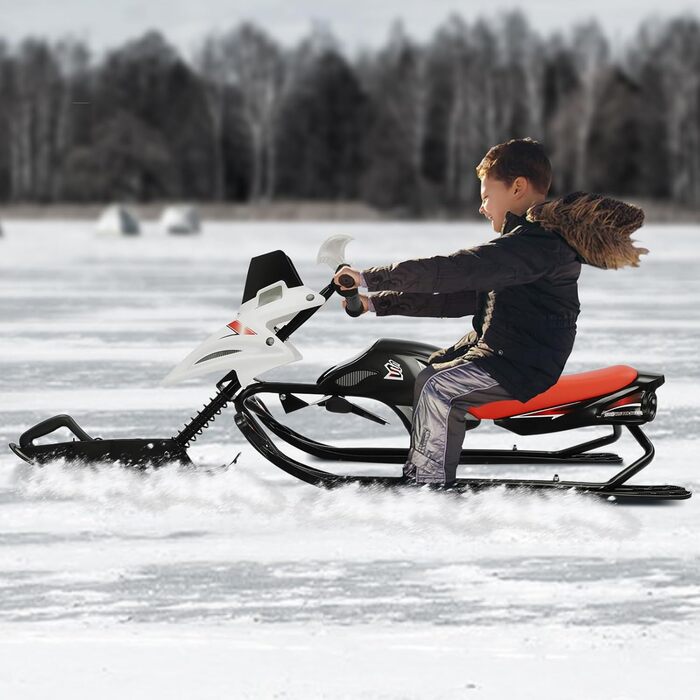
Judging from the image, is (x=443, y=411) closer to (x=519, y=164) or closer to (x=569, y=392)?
(x=569, y=392)

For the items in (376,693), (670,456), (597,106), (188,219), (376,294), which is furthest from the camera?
(597,106)

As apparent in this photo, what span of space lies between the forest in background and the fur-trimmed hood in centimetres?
5166

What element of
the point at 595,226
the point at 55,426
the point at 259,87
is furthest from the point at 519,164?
the point at 259,87

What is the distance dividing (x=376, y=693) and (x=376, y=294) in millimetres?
1993

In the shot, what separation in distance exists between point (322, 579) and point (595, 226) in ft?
4.63

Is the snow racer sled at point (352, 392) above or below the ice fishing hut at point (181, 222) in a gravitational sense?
above

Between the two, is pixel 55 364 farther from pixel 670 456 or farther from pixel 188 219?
pixel 188 219

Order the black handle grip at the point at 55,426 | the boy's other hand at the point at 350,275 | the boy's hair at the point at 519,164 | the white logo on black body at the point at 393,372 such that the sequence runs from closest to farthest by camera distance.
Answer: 1. the boy's other hand at the point at 350,275
2. the boy's hair at the point at 519,164
3. the white logo on black body at the point at 393,372
4. the black handle grip at the point at 55,426

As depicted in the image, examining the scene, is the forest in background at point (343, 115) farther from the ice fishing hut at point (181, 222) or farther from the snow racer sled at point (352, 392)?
the snow racer sled at point (352, 392)

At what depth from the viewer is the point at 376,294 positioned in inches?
183

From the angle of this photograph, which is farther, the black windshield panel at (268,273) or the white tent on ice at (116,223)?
the white tent on ice at (116,223)

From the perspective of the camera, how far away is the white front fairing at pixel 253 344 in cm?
453

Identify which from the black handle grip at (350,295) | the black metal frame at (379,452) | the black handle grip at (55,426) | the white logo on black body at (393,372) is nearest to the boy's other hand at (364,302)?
the black handle grip at (350,295)

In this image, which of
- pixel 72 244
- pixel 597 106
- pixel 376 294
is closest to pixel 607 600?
pixel 376 294
